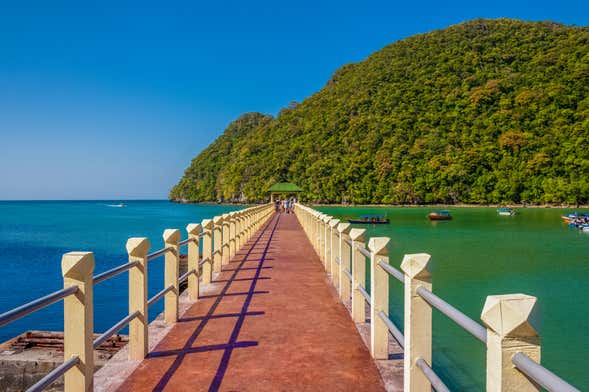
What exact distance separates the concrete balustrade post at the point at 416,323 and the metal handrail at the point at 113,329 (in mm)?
2293

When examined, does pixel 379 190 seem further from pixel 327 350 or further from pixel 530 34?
pixel 327 350

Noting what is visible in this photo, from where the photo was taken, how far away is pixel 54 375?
2.57m

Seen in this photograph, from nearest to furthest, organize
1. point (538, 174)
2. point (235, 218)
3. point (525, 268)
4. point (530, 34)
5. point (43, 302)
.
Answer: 1. point (43, 302)
2. point (235, 218)
3. point (525, 268)
4. point (538, 174)
5. point (530, 34)

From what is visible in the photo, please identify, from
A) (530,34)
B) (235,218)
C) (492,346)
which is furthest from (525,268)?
(530,34)

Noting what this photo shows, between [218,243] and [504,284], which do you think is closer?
[218,243]

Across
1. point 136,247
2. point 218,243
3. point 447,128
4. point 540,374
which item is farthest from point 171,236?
point 447,128

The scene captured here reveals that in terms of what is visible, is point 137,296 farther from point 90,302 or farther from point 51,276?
point 51,276

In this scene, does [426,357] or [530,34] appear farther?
[530,34]

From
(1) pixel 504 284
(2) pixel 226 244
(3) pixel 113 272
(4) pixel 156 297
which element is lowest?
(1) pixel 504 284

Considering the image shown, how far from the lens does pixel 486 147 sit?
9881cm

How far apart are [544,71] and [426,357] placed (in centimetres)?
12824

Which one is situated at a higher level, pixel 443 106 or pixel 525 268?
pixel 443 106

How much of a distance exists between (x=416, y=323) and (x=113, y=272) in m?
2.51

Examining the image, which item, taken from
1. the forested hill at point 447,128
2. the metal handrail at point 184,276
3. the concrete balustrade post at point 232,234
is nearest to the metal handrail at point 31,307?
the metal handrail at point 184,276
